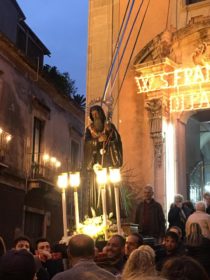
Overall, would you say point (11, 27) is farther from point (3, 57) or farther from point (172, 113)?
point (172, 113)

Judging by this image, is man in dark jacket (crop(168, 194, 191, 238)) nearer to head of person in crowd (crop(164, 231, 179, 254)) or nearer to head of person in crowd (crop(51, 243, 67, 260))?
head of person in crowd (crop(164, 231, 179, 254))

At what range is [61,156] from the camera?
74.2 ft

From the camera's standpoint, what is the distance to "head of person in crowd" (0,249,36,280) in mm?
2586

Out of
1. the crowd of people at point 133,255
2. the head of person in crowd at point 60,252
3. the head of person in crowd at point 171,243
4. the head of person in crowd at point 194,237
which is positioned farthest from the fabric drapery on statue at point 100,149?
the head of person in crowd at point 194,237

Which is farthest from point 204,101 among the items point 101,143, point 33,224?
point 33,224

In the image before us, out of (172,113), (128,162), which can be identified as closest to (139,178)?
(128,162)

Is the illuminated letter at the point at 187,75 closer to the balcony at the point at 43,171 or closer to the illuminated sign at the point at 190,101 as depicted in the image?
the illuminated sign at the point at 190,101

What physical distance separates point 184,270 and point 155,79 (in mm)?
10110

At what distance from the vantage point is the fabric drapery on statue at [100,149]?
28.4 ft

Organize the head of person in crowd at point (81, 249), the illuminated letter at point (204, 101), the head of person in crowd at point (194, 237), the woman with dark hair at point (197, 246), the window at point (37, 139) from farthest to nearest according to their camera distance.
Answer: the window at point (37, 139) → the illuminated letter at point (204, 101) → the head of person in crowd at point (194, 237) → the woman with dark hair at point (197, 246) → the head of person in crowd at point (81, 249)

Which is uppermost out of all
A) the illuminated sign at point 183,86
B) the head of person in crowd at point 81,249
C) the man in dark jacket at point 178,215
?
the illuminated sign at point 183,86

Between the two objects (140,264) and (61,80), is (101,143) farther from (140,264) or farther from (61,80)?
(61,80)

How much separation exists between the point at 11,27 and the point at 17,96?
395 cm

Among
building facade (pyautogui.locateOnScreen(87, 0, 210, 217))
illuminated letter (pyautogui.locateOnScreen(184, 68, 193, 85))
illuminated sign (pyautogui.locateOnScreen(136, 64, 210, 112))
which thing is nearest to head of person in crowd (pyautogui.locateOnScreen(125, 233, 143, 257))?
building facade (pyautogui.locateOnScreen(87, 0, 210, 217))
